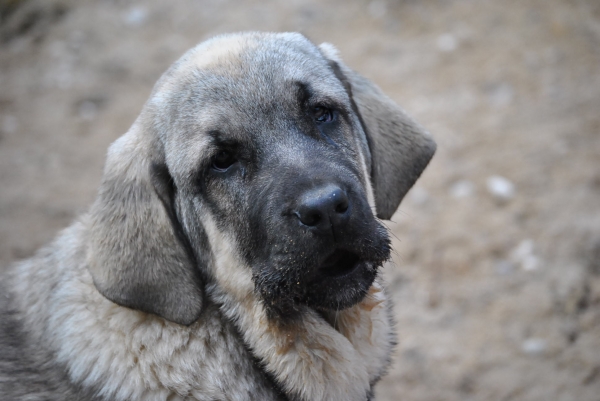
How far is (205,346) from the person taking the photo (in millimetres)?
3016

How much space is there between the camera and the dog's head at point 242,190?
9.12 feet

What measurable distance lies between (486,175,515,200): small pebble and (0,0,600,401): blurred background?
18 mm

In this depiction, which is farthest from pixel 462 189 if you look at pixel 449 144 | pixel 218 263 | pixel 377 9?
pixel 218 263

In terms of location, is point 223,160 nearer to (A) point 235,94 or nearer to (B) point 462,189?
(A) point 235,94

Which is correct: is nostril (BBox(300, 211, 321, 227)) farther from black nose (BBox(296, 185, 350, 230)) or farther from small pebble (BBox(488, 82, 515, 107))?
small pebble (BBox(488, 82, 515, 107))

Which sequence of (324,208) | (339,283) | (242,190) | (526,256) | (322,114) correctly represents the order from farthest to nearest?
(526,256) < (322,114) < (242,190) < (339,283) < (324,208)

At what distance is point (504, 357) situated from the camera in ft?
15.3

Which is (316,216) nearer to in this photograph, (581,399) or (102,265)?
(102,265)

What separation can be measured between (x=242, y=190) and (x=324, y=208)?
541 millimetres

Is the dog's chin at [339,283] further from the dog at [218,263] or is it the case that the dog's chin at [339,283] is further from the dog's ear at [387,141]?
the dog's ear at [387,141]

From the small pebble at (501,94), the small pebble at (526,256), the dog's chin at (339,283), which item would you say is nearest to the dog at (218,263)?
the dog's chin at (339,283)

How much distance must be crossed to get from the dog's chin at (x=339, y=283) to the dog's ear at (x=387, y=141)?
675mm

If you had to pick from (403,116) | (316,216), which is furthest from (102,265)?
(403,116)

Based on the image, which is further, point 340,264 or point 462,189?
point 462,189
